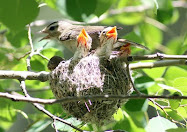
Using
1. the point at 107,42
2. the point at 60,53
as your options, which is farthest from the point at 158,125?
the point at 60,53

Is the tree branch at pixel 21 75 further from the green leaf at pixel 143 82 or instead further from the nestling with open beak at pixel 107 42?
the green leaf at pixel 143 82

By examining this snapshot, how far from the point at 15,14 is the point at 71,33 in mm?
2215

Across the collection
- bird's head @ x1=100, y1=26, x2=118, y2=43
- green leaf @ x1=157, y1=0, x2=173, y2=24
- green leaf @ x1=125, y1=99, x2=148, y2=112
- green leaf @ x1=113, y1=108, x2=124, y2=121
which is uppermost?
green leaf @ x1=157, y1=0, x2=173, y2=24

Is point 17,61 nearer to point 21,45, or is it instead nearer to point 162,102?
point 21,45

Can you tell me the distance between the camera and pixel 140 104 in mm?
2557

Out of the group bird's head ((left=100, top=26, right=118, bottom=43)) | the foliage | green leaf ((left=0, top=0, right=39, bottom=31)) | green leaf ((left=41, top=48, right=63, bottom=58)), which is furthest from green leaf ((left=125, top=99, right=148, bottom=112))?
green leaf ((left=0, top=0, right=39, bottom=31))

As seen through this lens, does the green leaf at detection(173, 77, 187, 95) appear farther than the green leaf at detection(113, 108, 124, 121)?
No

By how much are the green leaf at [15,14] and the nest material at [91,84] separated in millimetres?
1225

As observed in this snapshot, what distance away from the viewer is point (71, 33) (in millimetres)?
3334

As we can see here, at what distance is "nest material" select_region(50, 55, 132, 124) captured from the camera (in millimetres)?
2334

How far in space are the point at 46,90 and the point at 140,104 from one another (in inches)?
46.5

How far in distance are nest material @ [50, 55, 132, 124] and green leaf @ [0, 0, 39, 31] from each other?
123cm

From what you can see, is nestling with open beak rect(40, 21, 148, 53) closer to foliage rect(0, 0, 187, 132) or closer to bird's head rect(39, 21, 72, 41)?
bird's head rect(39, 21, 72, 41)

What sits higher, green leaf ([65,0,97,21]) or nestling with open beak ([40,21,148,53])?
green leaf ([65,0,97,21])
